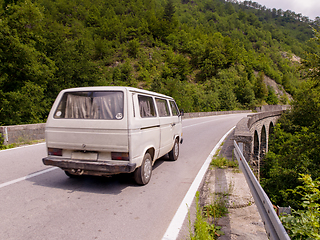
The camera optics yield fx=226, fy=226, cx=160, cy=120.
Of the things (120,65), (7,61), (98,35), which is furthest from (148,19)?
(7,61)

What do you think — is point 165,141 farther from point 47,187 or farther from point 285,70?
point 285,70

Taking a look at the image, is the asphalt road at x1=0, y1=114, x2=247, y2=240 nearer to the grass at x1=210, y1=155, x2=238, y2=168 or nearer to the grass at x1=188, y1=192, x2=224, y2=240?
the grass at x1=188, y1=192, x2=224, y2=240

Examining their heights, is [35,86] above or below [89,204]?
above

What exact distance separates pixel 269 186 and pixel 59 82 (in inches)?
920

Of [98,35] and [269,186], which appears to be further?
[98,35]

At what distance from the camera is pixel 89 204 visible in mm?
3857

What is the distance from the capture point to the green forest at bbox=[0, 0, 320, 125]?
54.5 feet

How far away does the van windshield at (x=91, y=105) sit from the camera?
174 inches

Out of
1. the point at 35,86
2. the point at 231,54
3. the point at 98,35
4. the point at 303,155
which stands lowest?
Result: the point at 303,155

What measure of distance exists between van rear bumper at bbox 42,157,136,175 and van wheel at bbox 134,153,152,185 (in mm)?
513

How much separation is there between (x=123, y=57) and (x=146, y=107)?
2977 inches

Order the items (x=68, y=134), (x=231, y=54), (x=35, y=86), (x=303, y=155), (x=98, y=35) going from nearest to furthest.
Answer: (x=68, y=134) < (x=35, y=86) < (x=303, y=155) < (x=98, y=35) < (x=231, y=54)

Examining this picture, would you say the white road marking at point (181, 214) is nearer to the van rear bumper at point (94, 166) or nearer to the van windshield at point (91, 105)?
the van rear bumper at point (94, 166)

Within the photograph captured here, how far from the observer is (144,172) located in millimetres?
4863
